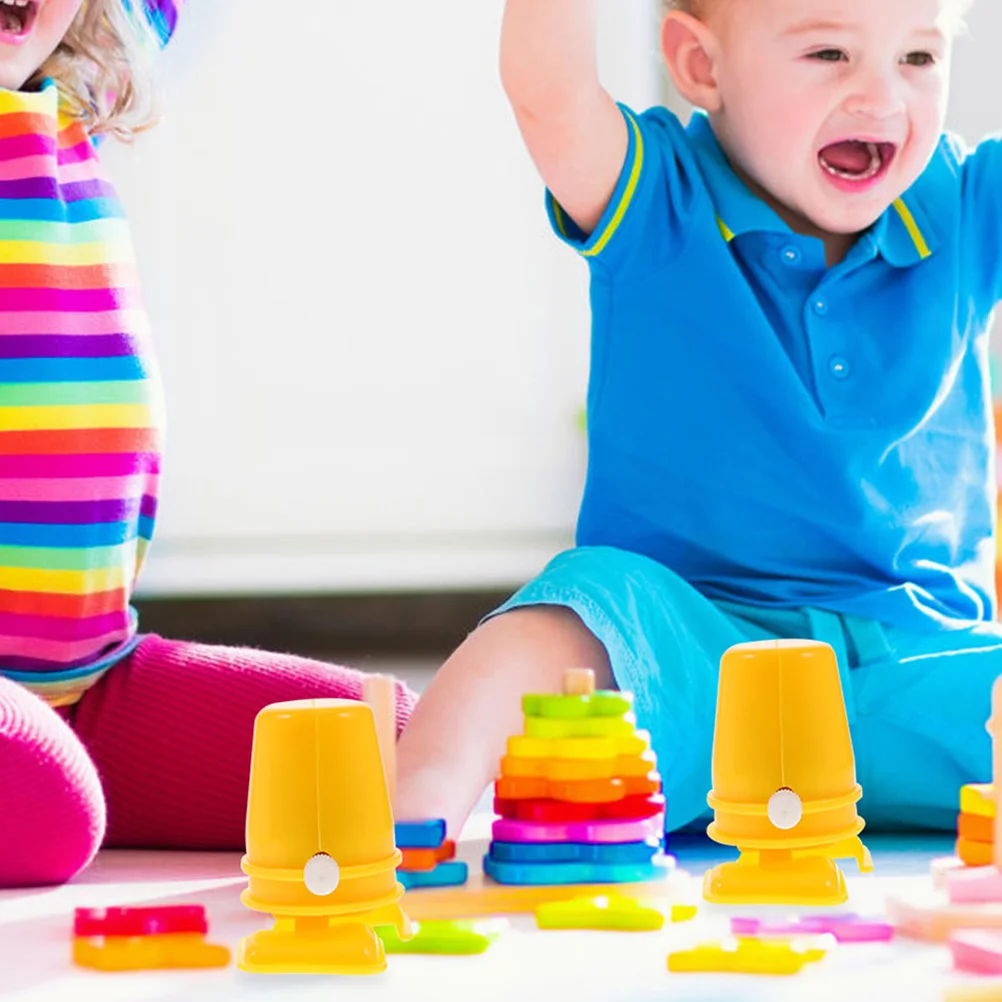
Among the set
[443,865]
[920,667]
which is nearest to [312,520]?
[920,667]

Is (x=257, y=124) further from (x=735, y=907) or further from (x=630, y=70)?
(x=735, y=907)

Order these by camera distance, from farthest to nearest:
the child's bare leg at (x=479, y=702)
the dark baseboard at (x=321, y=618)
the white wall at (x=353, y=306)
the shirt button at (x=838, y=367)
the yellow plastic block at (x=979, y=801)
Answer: the dark baseboard at (x=321, y=618) < the white wall at (x=353, y=306) < the shirt button at (x=838, y=367) < the child's bare leg at (x=479, y=702) < the yellow plastic block at (x=979, y=801)

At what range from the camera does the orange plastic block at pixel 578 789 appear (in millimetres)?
816

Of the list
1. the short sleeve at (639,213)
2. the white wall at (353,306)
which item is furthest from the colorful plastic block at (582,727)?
the white wall at (353,306)

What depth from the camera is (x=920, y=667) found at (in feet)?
3.40

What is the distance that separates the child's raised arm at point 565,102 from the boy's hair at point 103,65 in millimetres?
266

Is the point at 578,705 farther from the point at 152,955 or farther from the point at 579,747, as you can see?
the point at 152,955

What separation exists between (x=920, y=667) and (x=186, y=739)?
0.40m

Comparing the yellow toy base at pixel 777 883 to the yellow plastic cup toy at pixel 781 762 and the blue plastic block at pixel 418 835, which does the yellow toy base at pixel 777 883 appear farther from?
the blue plastic block at pixel 418 835

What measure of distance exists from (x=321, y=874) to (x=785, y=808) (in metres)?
0.18

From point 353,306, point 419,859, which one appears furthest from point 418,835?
point 353,306

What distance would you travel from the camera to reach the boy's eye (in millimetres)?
1089

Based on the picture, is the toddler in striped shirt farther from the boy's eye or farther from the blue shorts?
the boy's eye

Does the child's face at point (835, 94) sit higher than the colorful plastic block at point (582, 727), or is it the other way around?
the child's face at point (835, 94)
